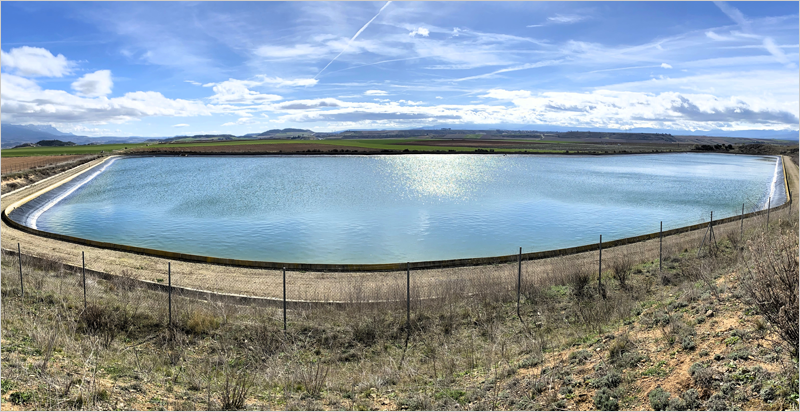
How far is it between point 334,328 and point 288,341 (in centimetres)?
130

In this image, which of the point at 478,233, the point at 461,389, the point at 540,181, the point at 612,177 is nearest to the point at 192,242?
the point at 478,233

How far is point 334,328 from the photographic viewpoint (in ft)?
43.1

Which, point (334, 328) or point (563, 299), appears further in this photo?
point (563, 299)

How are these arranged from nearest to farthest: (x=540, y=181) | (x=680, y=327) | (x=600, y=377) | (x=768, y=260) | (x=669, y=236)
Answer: (x=768, y=260) → (x=600, y=377) → (x=680, y=327) → (x=669, y=236) → (x=540, y=181)

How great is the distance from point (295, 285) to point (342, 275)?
248 centimetres

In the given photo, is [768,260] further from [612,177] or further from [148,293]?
[612,177]

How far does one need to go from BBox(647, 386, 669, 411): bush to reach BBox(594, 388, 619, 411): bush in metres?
0.52

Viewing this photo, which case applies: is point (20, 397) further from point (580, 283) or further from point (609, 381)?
point (580, 283)

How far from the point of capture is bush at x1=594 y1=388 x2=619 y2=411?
7.74 meters

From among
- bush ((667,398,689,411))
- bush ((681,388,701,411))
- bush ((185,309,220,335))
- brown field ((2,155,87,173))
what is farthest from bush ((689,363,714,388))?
brown field ((2,155,87,173))

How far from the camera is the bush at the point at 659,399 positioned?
7.39 meters

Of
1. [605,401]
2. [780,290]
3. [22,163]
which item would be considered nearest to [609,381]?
[605,401]

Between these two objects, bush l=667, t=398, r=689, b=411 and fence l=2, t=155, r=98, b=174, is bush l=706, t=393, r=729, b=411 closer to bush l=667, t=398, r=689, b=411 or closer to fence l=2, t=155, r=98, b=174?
bush l=667, t=398, r=689, b=411

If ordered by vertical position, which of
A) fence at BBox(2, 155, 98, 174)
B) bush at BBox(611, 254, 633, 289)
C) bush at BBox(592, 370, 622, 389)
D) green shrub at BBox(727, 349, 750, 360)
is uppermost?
fence at BBox(2, 155, 98, 174)
